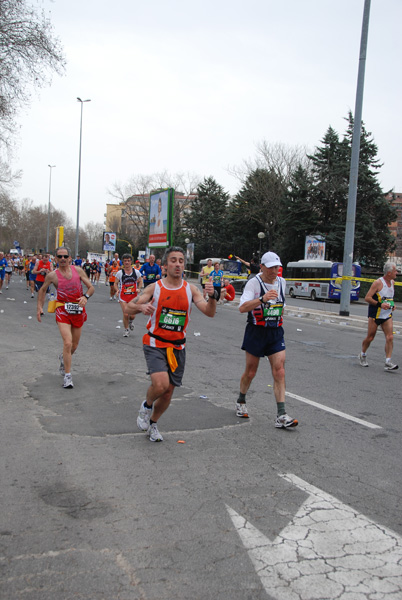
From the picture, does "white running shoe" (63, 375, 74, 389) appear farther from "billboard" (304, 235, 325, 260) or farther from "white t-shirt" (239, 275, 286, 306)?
"billboard" (304, 235, 325, 260)

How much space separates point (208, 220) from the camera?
7044cm

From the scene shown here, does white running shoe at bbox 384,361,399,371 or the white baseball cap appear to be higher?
the white baseball cap

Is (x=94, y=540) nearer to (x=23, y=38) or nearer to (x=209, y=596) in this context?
(x=209, y=596)

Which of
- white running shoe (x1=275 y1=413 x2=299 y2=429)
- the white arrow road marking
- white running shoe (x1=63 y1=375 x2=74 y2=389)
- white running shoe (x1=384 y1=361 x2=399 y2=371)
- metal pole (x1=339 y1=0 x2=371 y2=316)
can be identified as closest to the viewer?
the white arrow road marking

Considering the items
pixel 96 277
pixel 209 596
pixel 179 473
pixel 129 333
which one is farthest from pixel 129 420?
pixel 96 277

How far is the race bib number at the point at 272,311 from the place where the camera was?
581 centimetres

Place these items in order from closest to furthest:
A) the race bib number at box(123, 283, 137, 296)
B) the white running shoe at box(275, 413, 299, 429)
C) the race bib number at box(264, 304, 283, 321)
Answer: the white running shoe at box(275, 413, 299, 429), the race bib number at box(264, 304, 283, 321), the race bib number at box(123, 283, 137, 296)

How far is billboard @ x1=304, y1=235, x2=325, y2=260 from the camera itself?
43.7 metres

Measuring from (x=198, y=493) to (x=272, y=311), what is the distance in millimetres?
2469

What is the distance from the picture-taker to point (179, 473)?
425cm

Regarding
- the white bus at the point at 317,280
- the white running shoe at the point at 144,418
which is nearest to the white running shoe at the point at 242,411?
the white running shoe at the point at 144,418

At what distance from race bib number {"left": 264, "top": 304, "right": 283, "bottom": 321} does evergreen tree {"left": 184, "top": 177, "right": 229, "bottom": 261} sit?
206 feet

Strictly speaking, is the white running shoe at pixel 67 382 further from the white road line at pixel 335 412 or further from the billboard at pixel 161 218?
the billboard at pixel 161 218

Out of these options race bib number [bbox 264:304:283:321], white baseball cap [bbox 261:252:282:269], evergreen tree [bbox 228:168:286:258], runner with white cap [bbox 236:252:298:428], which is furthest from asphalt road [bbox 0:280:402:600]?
evergreen tree [bbox 228:168:286:258]
